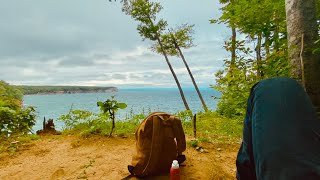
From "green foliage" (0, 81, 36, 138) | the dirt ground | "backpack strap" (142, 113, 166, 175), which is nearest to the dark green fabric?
"backpack strap" (142, 113, 166, 175)

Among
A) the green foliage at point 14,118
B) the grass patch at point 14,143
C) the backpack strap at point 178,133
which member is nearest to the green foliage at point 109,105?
the grass patch at point 14,143

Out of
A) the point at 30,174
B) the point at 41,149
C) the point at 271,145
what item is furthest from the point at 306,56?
the point at 41,149

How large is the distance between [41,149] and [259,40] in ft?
15.4

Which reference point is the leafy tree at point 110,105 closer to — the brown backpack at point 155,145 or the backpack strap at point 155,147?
the brown backpack at point 155,145

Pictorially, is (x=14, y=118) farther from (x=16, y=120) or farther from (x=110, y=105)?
(x=110, y=105)

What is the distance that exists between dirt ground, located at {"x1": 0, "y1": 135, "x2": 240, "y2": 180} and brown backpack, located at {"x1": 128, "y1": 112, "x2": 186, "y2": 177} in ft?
0.71

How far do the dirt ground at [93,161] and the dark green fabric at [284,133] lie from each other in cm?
214

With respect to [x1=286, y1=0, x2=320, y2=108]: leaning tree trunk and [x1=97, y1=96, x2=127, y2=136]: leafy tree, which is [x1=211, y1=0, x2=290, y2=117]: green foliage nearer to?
[x1=286, y1=0, x2=320, y2=108]: leaning tree trunk

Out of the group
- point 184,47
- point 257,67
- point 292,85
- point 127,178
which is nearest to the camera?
point 292,85

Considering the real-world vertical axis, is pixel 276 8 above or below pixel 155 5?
below

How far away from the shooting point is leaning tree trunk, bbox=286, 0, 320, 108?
9.42 feet

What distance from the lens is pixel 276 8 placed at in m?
3.51

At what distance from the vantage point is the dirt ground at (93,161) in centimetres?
362

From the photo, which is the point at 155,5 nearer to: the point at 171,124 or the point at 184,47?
the point at 184,47
